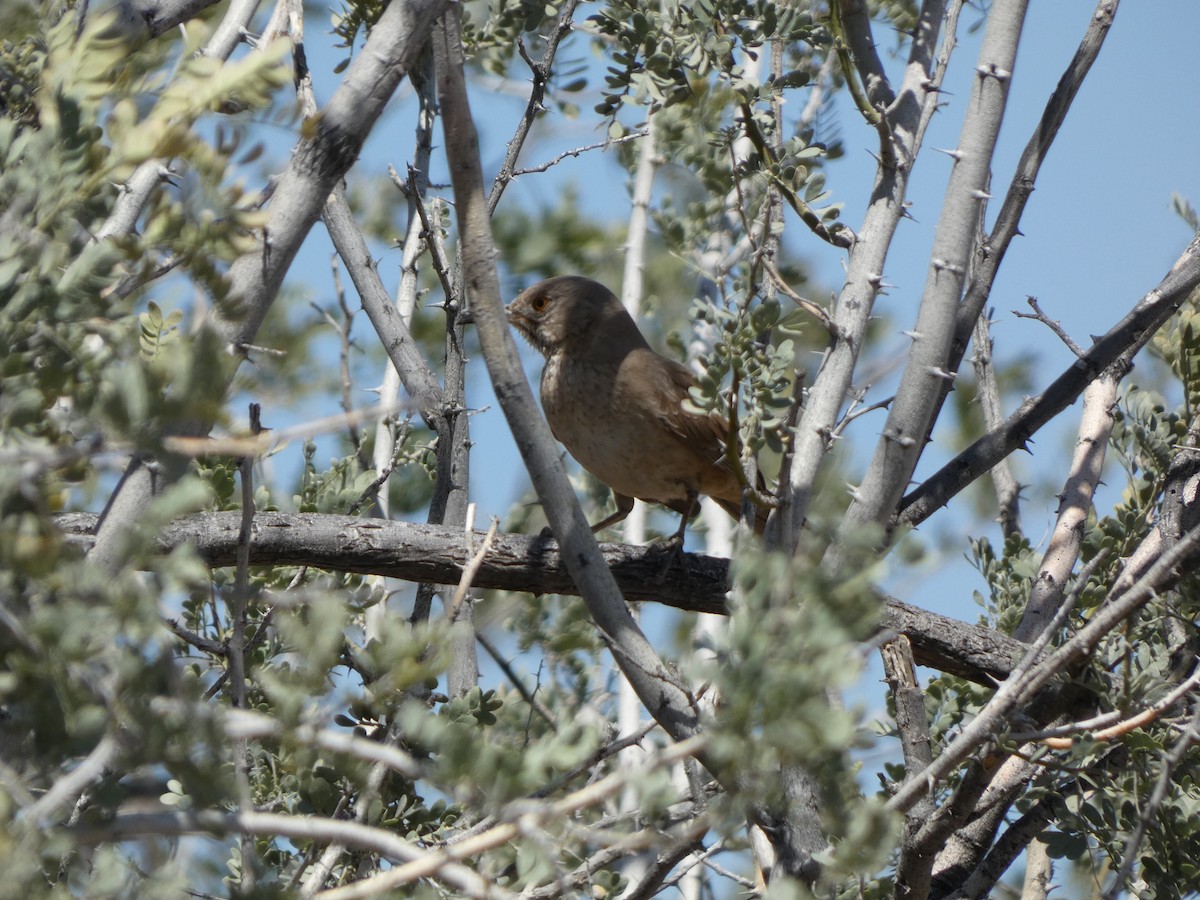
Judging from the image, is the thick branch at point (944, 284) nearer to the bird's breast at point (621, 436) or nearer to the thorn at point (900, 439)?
the thorn at point (900, 439)

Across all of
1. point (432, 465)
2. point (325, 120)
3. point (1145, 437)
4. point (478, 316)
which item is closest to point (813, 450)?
point (478, 316)

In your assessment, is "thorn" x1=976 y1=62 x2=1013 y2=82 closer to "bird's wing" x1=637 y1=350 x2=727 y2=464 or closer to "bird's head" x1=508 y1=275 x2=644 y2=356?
"bird's wing" x1=637 y1=350 x2=727 y2=464

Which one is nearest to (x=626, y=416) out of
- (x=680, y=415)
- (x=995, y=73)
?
(x=680, y=415)

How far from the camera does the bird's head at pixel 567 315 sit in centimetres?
599

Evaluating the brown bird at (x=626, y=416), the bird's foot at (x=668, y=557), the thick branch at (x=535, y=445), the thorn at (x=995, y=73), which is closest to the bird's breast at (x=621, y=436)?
the brown bird at (x=626, y=416)

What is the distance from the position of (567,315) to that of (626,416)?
85cm

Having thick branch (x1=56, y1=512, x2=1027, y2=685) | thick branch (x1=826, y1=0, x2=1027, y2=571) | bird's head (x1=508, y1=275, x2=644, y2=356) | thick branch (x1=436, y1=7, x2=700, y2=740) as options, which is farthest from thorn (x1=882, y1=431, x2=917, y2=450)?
bird's head (x1=508, y1=275, x2=644, y2=356)

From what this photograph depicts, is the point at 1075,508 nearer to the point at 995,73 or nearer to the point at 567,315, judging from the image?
the point at 995,73

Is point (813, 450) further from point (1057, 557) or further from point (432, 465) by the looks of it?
point (432, 465)

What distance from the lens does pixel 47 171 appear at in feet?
6.68

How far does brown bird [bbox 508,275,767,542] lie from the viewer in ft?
17.9

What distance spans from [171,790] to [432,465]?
7.85ft

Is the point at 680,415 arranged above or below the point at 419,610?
above

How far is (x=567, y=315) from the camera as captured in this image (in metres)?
6.09
